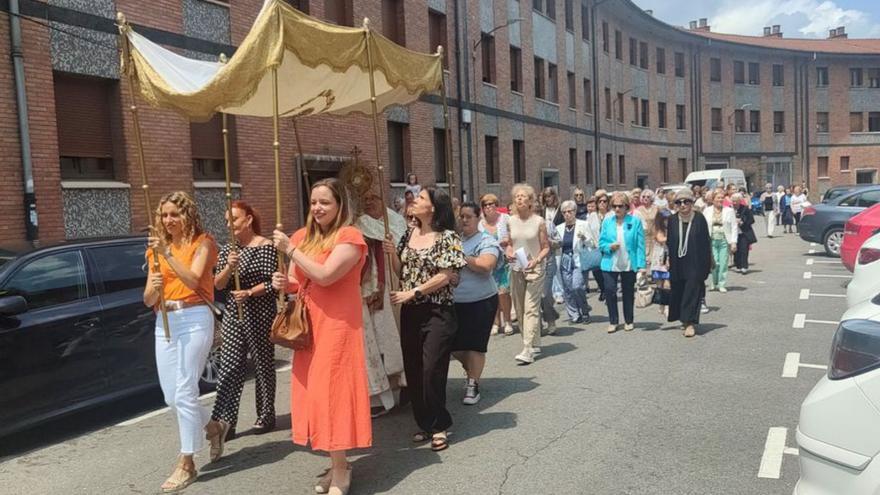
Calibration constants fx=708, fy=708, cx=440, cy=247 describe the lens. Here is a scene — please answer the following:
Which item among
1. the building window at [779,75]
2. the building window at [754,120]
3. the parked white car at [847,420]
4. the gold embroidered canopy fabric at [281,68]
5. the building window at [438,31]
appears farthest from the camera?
the building window at [779,75]

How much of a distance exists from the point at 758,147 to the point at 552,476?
160ft

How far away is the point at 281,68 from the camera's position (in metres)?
5.09

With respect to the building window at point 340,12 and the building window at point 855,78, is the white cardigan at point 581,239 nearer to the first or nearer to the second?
the building window at point 340,12

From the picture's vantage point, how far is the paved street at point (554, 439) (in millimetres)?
4242

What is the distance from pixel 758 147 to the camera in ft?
156

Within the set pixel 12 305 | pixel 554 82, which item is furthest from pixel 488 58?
pixel 12 305

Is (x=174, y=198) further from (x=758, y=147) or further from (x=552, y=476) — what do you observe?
(x=758, y=147)

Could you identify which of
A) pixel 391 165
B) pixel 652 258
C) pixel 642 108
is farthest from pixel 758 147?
pixel 652 258

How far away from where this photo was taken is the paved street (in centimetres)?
424

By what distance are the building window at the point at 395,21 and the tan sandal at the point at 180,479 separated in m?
15.7

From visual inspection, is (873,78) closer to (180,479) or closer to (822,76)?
(822,76)

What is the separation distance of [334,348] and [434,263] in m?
1.10

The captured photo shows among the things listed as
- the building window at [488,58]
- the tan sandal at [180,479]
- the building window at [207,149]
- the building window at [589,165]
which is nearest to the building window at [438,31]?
the building window at [488,58]

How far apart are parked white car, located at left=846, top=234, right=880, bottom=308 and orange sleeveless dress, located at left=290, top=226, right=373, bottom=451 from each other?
187 inches
